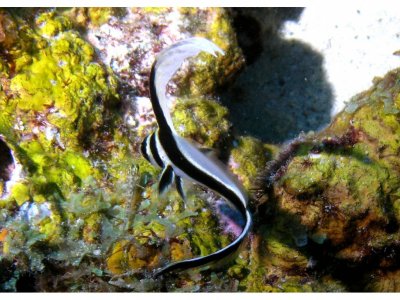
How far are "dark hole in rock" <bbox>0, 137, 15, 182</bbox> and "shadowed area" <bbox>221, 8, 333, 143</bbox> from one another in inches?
121

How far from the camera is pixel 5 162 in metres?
2.91

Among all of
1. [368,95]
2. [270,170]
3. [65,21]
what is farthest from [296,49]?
[65,21]

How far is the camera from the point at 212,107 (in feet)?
12.4

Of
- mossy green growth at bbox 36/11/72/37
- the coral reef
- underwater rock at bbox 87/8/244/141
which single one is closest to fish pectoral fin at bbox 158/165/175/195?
the coral reef

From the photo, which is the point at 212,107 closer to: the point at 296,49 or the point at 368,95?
the point at 368,95

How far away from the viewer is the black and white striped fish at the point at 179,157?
171cm

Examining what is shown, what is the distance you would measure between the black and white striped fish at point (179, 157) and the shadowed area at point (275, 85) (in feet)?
10.9

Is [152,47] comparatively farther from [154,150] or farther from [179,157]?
[179,157]

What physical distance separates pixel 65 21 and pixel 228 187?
8.60 ft

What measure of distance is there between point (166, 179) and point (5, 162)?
164 cm

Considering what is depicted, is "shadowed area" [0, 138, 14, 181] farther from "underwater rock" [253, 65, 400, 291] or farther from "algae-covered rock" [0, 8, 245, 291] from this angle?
"underwater rock" [253, 65, 400, 291]

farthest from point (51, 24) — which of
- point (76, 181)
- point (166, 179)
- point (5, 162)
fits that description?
point (166, 179)

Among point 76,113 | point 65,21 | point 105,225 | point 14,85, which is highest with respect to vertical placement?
point 65,21

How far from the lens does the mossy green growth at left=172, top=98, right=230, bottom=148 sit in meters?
3.43
